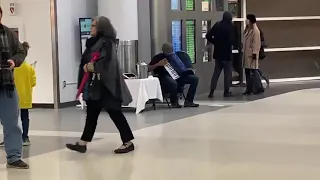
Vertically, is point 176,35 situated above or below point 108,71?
above

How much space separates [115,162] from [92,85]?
88 cm

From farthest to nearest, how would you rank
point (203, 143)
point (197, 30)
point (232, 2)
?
1. point (232, 2)
2. point (197, 30)
3. point (203, 143)

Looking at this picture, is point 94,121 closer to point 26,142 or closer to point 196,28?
point 26,142

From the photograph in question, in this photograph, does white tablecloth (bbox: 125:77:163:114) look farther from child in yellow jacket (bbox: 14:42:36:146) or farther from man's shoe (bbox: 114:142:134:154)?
man's shoe (bbox: 114:142:134:154)

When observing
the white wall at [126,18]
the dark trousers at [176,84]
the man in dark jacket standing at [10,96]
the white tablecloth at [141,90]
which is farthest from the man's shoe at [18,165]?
the white wall at [126,18]

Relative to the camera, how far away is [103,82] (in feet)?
21.3

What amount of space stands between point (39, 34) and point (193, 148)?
5.96 metres

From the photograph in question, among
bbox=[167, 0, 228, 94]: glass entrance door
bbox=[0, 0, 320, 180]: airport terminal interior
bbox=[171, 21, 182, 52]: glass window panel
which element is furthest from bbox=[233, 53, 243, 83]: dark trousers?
bbox=[171, 21, 182, 52]: glass window panel

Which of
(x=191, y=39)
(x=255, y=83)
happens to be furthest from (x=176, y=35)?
(x=255, y=83)

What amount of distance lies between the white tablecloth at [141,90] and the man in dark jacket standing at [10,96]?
4445 mm

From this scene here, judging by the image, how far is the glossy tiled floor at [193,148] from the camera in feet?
18.2

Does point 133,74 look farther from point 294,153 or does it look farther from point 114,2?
point 294,153

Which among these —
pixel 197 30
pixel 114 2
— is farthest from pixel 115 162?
pixel 197 30

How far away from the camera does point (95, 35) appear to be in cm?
666
